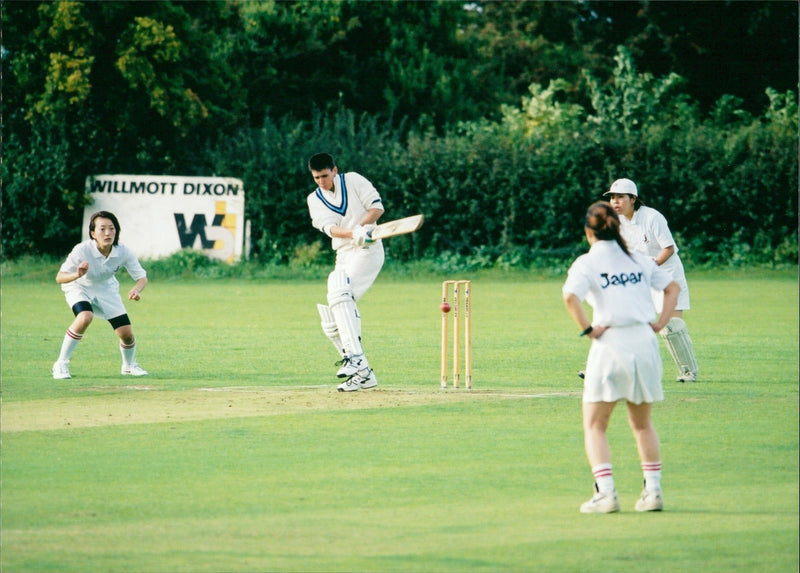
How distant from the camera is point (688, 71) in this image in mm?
36812

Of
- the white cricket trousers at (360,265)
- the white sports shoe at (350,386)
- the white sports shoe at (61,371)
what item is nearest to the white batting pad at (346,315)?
the white cricket trousers at (360,265)

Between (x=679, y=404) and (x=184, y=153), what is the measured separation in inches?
891

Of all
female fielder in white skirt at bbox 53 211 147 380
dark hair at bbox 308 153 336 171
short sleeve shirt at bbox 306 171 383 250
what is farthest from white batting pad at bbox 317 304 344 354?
female fielder in white skirt at bbox 53 211 147 380

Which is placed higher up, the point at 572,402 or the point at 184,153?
the point at 184,153

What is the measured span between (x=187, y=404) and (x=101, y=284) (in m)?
2.73

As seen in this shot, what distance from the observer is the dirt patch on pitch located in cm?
959

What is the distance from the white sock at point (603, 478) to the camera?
6.50 m

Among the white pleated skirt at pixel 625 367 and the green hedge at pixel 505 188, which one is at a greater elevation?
the green hedge at pixel 505 188

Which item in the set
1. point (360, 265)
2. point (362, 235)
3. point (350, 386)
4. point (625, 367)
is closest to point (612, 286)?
point (625, 367)

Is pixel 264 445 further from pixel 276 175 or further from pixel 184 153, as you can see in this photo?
pixel 184 153

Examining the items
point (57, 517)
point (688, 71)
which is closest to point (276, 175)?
point (688, 71)

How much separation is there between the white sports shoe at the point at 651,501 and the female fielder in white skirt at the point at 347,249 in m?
4.76

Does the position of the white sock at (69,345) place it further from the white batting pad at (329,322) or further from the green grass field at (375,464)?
the white batting pad at (329,322)

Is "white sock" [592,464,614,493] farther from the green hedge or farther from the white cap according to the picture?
the green hedge
